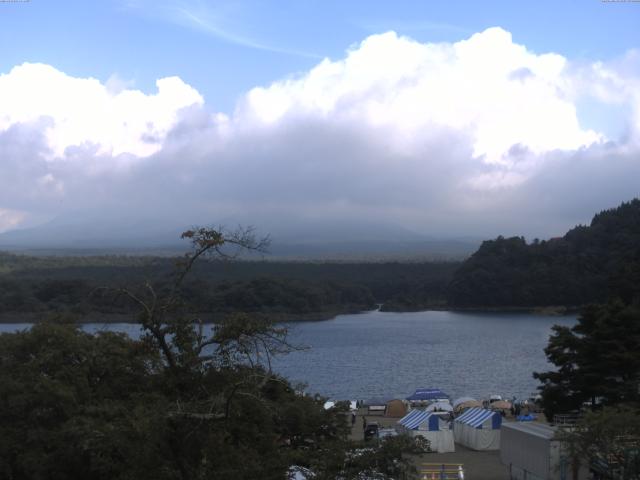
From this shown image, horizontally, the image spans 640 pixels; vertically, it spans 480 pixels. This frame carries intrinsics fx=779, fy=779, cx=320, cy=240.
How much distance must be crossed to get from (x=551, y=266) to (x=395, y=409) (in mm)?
49054

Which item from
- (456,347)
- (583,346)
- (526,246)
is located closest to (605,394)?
(583,346)

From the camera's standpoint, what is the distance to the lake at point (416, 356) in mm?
28938

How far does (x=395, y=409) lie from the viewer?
71.0 feet

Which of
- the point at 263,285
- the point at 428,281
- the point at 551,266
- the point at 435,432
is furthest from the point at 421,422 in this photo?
the point at 428,281

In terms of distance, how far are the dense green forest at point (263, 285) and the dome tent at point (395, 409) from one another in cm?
1175

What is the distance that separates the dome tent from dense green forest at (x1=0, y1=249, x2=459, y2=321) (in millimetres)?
11754

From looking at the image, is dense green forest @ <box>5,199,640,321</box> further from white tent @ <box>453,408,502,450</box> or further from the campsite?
white tent @ <box>453,408,502,450</box>

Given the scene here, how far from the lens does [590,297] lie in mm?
61750

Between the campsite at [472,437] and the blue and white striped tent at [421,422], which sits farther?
the blue and white striped tent at [421,422]

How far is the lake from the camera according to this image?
28.9 meters

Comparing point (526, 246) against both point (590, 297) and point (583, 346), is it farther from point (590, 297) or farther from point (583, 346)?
point (583, 346)

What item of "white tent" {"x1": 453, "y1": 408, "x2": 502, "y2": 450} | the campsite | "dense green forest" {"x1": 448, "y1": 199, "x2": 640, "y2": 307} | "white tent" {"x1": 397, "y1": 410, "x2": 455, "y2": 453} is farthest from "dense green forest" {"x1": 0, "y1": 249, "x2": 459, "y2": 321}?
"white tent" {"x1": 453, "y1": 408, "x2": 502, "y2": 450}

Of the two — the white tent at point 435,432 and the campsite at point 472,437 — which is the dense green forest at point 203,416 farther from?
the white tent at point 435,432

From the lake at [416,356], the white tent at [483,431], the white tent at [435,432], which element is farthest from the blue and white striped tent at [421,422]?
the lake at [416,356]
